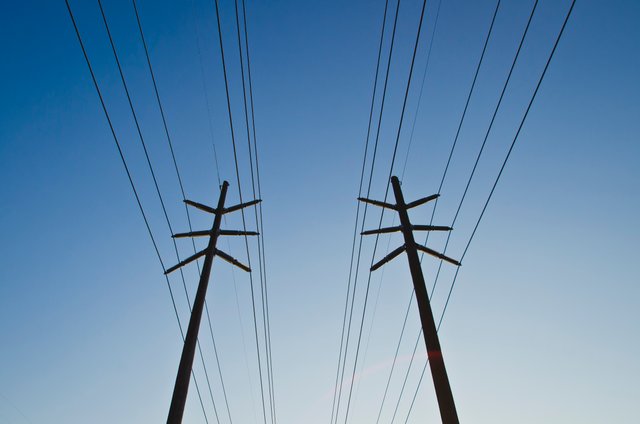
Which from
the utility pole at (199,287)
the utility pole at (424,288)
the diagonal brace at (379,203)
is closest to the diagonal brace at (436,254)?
the utility pole at (424,288)

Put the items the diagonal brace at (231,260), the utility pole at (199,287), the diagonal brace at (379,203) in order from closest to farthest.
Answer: the utility pole at (199,287), the diagonal brace at (231,260), the diagonal brace at (379,203)

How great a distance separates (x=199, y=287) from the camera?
674cm

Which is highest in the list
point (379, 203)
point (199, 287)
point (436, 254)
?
point (379, 203)

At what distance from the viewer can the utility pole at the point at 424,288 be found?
5.32 m

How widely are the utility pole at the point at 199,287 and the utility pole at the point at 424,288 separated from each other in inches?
140

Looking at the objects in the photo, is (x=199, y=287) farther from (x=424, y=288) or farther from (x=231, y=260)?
(x=424, y=288)

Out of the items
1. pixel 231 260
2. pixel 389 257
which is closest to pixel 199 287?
pixel 231 260

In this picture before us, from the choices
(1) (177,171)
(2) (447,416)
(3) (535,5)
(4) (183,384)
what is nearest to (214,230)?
(1) (177,171)

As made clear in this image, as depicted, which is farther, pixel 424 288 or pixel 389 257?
pixel 389 257

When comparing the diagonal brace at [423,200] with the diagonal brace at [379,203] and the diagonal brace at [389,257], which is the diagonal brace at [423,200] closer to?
the diagonal brace at [379,203]

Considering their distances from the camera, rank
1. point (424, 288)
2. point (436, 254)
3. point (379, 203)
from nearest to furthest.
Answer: point (424, 288), point (436, 254), point (379, 203)

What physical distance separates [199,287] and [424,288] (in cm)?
442

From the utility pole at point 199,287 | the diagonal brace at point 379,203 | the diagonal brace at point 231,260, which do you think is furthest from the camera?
the diagonal brace at point 379,203

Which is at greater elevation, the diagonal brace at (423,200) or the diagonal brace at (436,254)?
the diagonal brace at (423,200)
